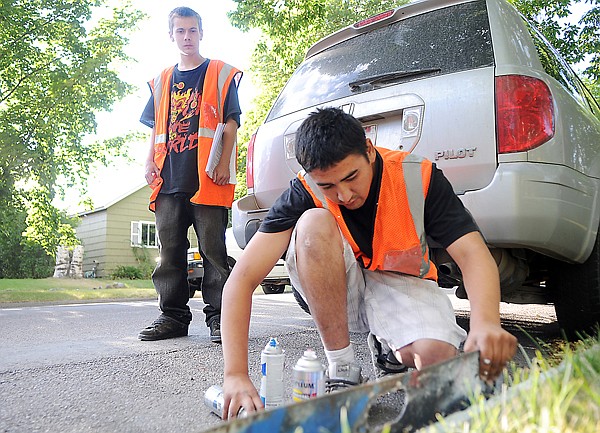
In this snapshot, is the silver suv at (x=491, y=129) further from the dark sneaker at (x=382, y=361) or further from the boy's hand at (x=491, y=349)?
the boy's hand at (x=491, y=349)

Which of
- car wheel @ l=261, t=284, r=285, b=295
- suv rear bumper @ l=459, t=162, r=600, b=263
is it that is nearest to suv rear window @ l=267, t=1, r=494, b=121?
suv rear bumper @ l=459, t=162, r=600, b=263

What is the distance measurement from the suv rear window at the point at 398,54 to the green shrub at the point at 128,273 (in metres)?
19.7

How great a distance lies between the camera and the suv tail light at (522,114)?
102 inches

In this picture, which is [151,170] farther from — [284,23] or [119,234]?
[119,234]

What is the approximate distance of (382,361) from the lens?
8.40 feet

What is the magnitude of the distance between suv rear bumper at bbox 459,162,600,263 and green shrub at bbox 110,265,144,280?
21.1 meters

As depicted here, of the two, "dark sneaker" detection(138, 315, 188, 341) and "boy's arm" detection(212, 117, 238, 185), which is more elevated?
"boy's arm" detection(212, 117, 238, 185)

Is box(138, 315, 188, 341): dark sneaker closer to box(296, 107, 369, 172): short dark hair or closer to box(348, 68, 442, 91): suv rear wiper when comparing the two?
box(348, 68, 442, 91): suv rear wiper

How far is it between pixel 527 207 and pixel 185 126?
239cm

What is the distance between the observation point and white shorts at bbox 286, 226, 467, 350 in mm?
2137

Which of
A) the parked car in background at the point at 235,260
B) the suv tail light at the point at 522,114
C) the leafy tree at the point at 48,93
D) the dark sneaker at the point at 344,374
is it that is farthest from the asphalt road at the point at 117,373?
the leafy tree at the point at 48,93

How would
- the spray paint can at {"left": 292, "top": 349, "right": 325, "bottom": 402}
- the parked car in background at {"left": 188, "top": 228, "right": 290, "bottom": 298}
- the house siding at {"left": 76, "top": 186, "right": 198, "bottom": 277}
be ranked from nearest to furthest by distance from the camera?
the spray paint can at {"left": 292, "top": 349, "right": 325, "bottom": 402}
the parked car in background at {"left": 188, "top": 228, "right": 290, "bottom": 298}
the house siding at {"left": 76, "top": 186, "right": 198, "bottom": 277}

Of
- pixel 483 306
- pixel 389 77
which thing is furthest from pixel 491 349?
pixel 389 77

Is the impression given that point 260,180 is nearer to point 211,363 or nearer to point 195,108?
point 195,108
